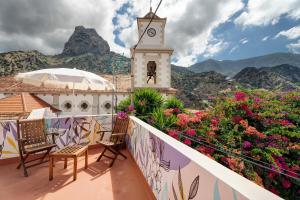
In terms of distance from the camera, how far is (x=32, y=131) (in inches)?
170

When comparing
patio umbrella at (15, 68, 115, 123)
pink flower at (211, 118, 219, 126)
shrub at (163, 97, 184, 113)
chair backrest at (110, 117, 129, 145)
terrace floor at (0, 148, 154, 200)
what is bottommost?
terrace floor at (0, 148, 154, 200)

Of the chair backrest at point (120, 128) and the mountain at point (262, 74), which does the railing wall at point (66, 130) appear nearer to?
the chair backrest at point (120, 128)

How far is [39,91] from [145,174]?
14.2 meters

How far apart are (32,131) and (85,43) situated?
11130 centimetres

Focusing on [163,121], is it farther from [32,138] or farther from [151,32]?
[151,32]

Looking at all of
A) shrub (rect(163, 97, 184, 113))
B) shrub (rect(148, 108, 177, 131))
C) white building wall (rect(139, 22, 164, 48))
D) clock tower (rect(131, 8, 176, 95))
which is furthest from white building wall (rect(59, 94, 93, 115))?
shrub (rect(148, 108, 177, 131))

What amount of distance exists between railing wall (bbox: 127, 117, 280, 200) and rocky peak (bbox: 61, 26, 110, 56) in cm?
10667

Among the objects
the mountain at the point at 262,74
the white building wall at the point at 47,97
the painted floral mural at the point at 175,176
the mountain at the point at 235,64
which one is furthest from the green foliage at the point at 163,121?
the mountain at the point at 235,64

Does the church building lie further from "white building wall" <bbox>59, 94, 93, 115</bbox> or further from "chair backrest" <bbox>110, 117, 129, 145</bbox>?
"chair backrest" <bbox>110, 117, 129, 145</bbox>

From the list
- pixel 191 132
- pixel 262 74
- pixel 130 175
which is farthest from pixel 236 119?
pixel 262 74

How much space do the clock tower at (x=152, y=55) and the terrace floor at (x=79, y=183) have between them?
888cm

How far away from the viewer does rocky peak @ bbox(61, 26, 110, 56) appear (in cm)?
10106

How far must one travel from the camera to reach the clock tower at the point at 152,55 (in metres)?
12.6

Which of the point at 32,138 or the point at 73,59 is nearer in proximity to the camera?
the point at 32,138
